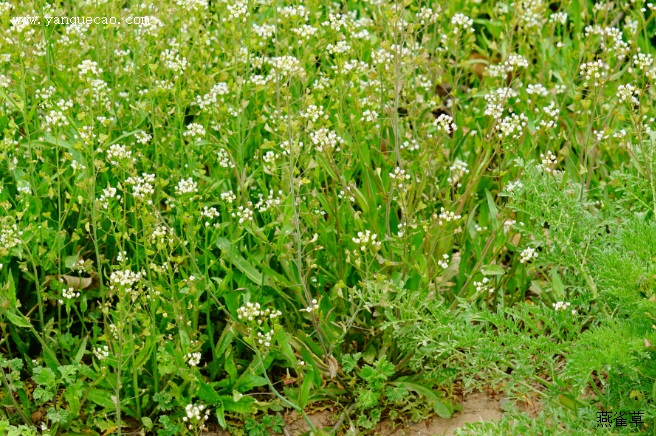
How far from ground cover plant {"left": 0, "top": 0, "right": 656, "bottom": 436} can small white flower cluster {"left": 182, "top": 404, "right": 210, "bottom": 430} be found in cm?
2

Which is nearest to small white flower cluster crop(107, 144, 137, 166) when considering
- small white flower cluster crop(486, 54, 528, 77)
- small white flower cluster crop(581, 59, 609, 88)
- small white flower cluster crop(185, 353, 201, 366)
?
small white flower cluster crop(185, 353, 201, 366)

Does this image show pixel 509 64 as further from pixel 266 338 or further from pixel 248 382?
pixel 248 382

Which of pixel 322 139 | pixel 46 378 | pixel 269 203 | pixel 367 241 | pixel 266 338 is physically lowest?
pixel 46 378

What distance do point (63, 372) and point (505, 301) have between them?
1.93 meters

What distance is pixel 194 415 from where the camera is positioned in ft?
11.6

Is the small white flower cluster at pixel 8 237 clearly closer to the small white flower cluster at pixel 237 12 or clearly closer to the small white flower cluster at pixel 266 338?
the small white flower cluster at pixel 266 338

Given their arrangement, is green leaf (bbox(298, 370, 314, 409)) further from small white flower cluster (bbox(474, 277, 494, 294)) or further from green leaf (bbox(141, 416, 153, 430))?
small white flower cluster (bbox(474, 277, 494, 294))

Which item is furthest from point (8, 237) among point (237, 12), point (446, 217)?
point (446, 217)

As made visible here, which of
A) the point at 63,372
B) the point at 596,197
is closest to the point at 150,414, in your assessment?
the point at 63,372

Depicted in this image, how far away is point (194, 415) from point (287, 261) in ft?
2.38

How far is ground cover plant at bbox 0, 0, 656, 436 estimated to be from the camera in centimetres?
341

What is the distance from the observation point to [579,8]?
627 cm

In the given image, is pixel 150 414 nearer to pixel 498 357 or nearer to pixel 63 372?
pixel 63 372

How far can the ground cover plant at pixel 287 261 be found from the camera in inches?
134
